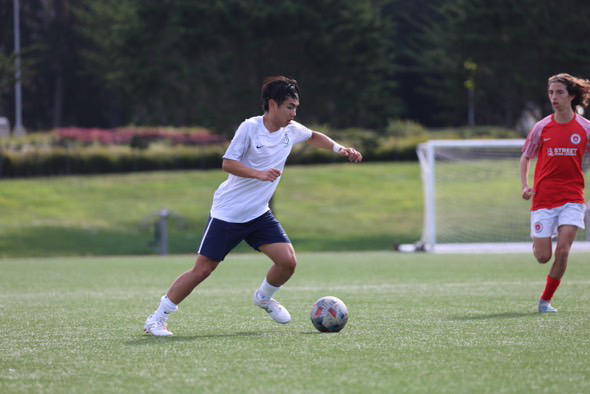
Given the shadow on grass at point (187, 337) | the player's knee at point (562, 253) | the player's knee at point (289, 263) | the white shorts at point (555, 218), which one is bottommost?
the shadow on grass at point (187, 337)

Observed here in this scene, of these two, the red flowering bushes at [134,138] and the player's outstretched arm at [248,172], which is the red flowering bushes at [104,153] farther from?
the player's outstretched arm at [248,172]

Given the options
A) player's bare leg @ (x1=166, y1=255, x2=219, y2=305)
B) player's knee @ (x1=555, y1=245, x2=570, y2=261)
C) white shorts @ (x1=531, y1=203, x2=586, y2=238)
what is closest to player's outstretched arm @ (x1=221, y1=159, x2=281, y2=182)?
player's bare leg @ (x1=166, y1=255, x2=219, y2=305)

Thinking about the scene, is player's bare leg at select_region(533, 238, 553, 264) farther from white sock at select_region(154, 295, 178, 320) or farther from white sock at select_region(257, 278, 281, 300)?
white sock at select_region(154, 295, 178, 320)

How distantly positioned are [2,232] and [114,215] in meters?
3.74

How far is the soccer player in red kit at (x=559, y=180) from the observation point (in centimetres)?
923

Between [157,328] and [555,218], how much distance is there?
13.4 ft

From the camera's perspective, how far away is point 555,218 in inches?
368

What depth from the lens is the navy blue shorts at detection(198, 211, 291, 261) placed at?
7879 mm

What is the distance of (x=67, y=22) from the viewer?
5481 centimetres

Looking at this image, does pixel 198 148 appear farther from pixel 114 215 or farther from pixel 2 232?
pixel 2 232

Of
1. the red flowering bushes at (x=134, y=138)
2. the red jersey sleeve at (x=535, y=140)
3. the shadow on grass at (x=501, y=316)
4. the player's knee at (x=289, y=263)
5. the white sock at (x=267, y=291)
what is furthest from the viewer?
the red flowering bushes at (x=134, y=138)

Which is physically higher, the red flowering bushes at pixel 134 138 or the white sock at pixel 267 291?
the white sock at pixel 267 291

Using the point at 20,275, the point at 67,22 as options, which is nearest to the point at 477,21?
the point at 20,275

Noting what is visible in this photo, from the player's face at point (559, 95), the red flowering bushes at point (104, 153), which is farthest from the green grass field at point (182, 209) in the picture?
the player's face at point (559, 95)
